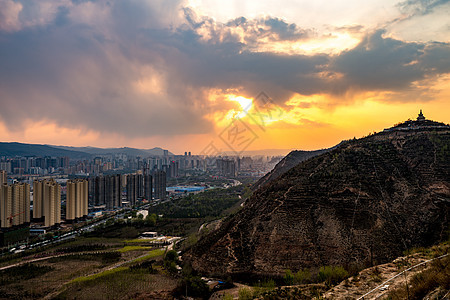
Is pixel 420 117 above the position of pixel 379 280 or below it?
above

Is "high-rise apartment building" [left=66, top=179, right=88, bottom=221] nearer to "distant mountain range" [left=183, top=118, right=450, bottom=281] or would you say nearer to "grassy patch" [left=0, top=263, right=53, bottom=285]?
"grassy patch" [left=0, top=263, right=53, bottom=285]

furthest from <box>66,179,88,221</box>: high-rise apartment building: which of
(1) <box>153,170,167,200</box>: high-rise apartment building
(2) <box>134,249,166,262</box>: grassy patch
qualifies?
(1) <box>153,170,167,200</box>: high-rise apartment building

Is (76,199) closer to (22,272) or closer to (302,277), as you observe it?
(22,272)

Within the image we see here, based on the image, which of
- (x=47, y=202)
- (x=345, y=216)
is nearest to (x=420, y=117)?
(x=345, y=216)

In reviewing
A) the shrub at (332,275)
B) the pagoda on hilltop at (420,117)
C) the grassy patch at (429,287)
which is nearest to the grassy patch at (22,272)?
the shrub at (332,275)

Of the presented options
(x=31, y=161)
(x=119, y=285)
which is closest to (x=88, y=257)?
(x=119, y=285)

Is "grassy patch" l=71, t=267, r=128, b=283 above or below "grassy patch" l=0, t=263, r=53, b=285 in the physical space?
above

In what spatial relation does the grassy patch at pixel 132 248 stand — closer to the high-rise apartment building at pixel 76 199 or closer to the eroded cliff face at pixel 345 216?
the eroded cliff face at pixel 345 216
